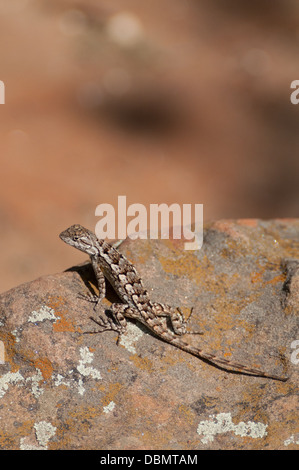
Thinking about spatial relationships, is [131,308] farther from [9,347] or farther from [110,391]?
[9,347]

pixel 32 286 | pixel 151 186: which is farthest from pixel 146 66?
pixel 32 286

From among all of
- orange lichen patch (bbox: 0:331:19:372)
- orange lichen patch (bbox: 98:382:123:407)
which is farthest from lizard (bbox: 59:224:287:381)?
orange lichen patch (bbox: 0:331:19:372)

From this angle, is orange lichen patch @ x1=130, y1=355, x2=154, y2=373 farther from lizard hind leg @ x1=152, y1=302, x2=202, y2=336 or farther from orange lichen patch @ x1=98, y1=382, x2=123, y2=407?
lizard hind leg @ x1=152, y1=302, x2=202, y2=336

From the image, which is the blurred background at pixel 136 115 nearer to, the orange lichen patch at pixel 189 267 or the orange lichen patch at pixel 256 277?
the orange lichen patch at pixel 189 267

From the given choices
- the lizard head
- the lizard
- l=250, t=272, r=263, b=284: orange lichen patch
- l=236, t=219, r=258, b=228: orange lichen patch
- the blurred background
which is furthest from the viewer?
the blurred background

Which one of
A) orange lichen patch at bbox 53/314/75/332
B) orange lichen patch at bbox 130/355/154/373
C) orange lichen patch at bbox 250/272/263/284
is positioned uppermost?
orange lichen patch at bbox 250/272/263/284

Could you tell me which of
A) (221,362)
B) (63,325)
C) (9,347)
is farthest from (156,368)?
(9,347)
